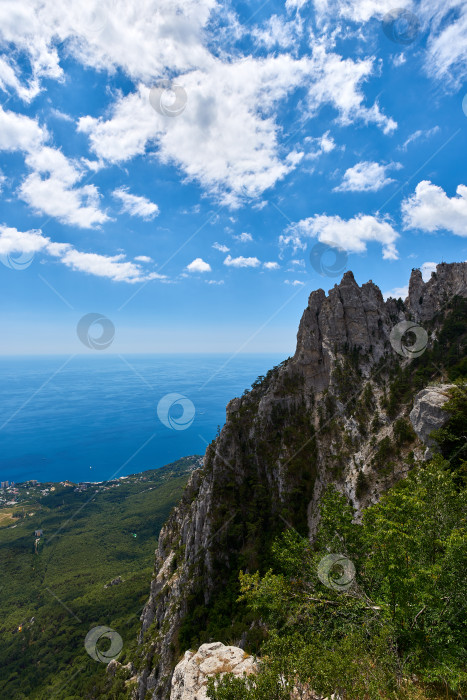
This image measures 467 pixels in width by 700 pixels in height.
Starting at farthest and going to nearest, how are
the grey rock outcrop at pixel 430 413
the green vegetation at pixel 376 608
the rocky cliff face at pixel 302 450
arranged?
the rocky cliff face at pixel 302 450 → the grey rock outcrop at pixel 430 413 → the green vegetation at pixel 376 608

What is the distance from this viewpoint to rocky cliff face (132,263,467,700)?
34.5 m

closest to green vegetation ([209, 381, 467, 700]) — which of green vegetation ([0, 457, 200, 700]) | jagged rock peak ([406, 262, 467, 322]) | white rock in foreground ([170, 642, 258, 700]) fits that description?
white rock in foreground ([170, 642, 258, 700])

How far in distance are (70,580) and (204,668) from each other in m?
110

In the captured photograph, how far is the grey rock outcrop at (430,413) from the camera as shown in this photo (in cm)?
2439

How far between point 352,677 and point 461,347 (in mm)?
37556

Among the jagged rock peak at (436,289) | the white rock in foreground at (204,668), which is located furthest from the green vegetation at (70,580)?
the jagged rock peak at (436,289)

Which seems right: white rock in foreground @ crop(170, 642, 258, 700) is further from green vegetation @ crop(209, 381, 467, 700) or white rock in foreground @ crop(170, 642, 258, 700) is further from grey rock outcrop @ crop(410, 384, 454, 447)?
grey rock outcrop @ crop(410, 384, 454, 447)

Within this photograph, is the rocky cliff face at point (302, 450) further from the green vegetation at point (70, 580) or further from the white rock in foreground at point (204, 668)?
the green vegetation at point (70, 580)

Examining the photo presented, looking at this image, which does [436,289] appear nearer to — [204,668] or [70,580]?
[204,668]

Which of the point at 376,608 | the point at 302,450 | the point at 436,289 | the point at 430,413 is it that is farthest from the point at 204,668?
the point at 436,289


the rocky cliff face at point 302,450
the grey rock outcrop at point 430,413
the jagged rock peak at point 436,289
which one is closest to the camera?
the grey rock outcrop at point 430,413

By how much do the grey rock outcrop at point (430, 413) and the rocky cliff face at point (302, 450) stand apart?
5274 millimetres

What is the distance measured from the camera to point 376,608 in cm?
1173

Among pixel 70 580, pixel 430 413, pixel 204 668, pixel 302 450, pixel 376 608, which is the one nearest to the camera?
pixel 376 608
